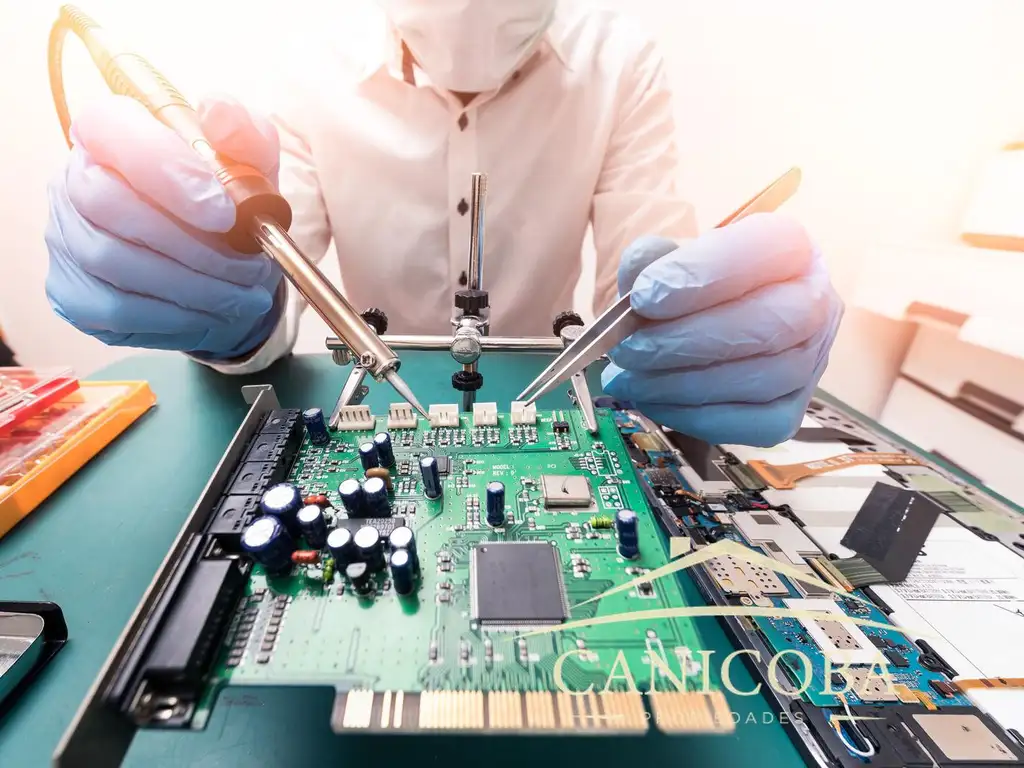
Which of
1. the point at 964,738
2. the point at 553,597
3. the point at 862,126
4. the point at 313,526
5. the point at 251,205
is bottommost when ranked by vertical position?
the point at 964,738

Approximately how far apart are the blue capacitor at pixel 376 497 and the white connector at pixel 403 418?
0.25m

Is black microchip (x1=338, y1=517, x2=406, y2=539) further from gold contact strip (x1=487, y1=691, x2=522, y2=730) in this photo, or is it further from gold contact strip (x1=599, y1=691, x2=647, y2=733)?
gold contact strip (x1=599, y1=691, x2=647, y2=733)

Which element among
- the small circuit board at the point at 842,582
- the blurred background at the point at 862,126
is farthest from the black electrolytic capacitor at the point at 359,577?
the blurred background at the point at 862,126

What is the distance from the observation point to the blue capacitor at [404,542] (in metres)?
0.72

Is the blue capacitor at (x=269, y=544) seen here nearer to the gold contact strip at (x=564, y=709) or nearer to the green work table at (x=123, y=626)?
the green work table at (x=123, y=626)

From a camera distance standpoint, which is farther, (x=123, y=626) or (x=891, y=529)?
(x=891, y=529)

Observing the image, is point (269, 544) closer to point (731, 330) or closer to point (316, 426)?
point (316, 426)

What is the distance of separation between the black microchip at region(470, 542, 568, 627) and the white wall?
2.25 meters

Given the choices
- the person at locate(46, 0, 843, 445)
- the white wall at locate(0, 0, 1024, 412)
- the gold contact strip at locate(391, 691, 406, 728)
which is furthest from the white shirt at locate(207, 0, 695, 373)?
the gold contact strip at locate(391, 691, 406, 728)

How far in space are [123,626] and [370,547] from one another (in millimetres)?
556

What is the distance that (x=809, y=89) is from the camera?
2154mm

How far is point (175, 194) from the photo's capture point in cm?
92

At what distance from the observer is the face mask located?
1.33 meters

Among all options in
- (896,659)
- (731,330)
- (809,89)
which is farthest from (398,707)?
(809,89)
